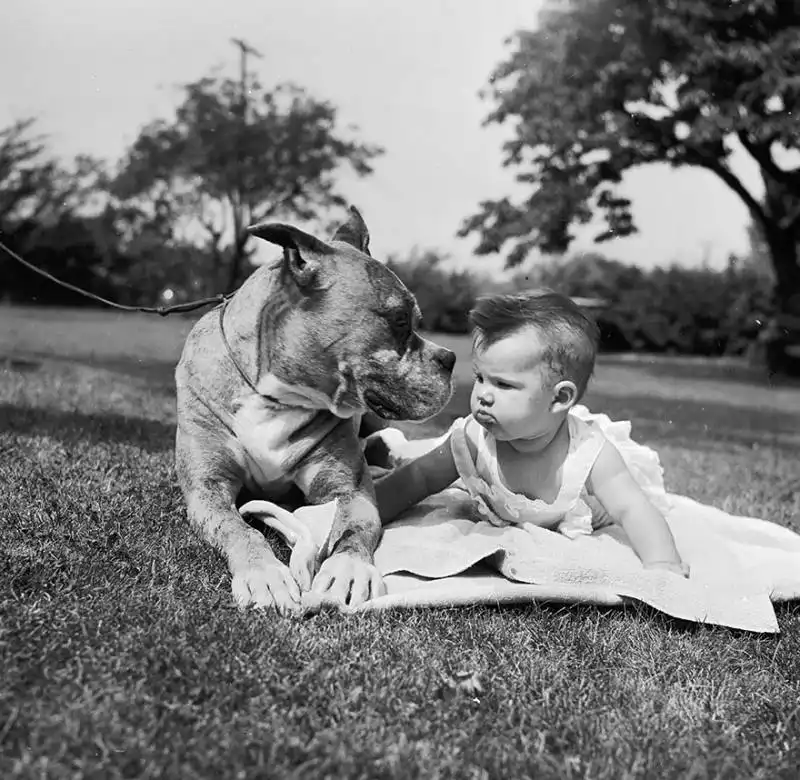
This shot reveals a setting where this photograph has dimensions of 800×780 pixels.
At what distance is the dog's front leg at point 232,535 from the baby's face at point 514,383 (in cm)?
88

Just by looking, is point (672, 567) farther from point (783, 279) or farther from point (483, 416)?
point (783, 279)

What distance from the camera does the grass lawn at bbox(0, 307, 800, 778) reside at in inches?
69.0

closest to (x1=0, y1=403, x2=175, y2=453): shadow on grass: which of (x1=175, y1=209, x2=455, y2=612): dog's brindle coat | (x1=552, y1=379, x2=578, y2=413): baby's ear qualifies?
(x1=175, y1=209, x2=455, y2=612): dog's brindle coat

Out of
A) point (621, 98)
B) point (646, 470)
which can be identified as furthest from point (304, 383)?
point (621, 98)

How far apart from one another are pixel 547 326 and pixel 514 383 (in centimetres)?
23

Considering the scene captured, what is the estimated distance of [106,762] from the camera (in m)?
1.64

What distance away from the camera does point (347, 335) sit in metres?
3.12

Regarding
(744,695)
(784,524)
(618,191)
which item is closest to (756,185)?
(618,191)

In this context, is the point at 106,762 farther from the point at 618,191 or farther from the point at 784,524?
the point at 618,191

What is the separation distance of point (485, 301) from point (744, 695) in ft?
4.89

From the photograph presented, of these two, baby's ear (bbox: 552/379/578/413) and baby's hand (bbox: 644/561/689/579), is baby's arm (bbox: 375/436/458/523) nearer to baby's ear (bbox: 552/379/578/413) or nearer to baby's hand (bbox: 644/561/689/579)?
baby's ear (bbox: 552/379/578/413)

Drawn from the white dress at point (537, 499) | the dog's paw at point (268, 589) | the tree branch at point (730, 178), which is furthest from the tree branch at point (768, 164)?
the dog's paw at point (268, 589)

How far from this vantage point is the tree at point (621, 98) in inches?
476

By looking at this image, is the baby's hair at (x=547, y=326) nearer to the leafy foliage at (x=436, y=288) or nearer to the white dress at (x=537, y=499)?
the white dress at (x=537, y=499)
